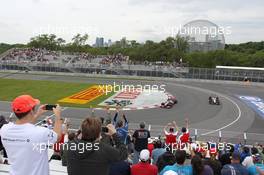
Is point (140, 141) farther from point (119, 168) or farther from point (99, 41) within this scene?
point (99, 41)

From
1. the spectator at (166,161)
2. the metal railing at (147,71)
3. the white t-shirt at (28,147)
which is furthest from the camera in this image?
the metal railing at (147,71)

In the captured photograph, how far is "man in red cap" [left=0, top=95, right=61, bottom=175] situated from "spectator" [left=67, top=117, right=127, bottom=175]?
346mm

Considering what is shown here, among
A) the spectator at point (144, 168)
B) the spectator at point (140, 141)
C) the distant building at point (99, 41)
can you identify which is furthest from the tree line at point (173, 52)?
the spectator at point (144, 168)

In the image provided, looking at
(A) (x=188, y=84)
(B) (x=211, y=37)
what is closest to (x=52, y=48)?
(B) (x=211, y=37)

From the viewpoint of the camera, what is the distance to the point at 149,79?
56.2 m

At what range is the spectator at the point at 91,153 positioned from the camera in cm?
431

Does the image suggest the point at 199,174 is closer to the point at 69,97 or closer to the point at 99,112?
the point at 99,112

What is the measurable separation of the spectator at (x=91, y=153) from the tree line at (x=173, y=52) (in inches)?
2611

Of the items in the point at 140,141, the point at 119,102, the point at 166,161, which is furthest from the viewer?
the point at 119,102

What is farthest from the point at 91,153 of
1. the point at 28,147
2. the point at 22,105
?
the point at 22,105

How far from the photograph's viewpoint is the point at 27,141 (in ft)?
13.4

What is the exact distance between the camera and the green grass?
37562mm

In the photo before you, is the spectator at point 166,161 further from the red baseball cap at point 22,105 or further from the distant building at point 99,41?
the distant building at point 99,41

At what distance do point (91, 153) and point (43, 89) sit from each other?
41067 millimetres
